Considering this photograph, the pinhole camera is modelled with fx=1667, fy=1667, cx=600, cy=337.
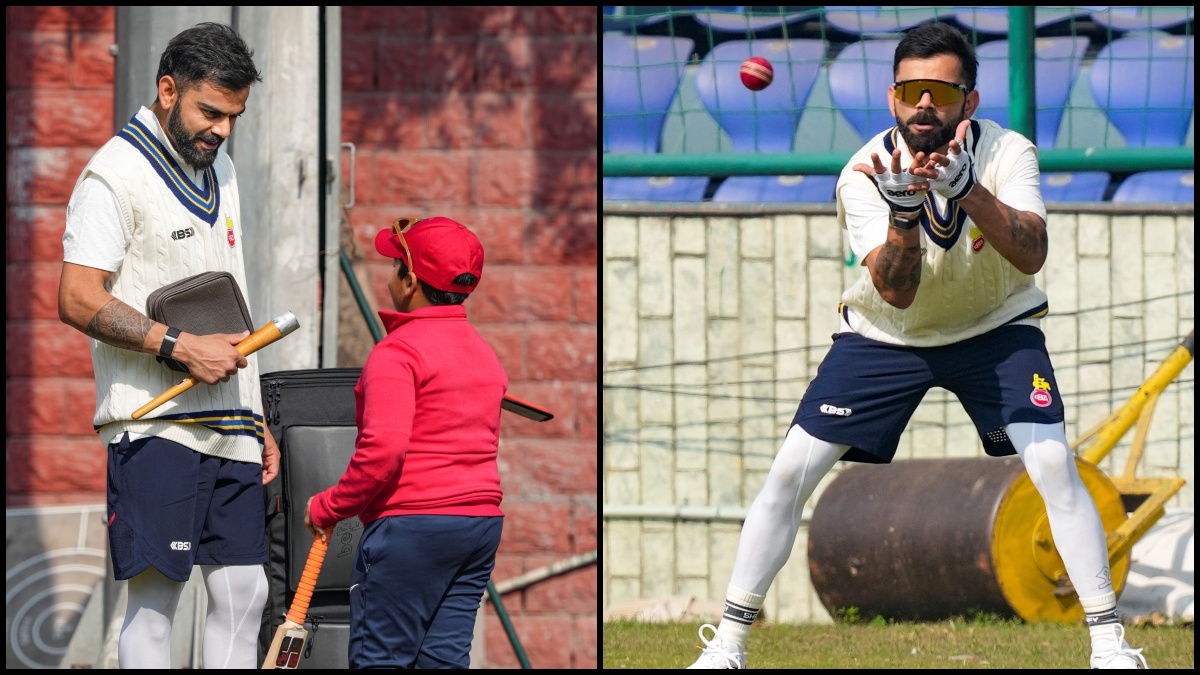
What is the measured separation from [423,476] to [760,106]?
4556 mm

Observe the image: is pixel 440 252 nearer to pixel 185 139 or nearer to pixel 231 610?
pixel 185 139

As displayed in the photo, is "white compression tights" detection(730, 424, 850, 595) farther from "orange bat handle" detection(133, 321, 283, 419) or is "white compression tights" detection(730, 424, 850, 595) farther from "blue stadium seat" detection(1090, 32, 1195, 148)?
"blue stadium seat" detection(1090, 32, 1195, 148)

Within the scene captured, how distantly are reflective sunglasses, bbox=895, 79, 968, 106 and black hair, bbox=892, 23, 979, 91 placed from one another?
6 centimetres

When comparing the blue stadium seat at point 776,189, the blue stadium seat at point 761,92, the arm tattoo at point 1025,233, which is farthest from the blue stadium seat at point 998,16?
the arm tattoo at point 1025,233

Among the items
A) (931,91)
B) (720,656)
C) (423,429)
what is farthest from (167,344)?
(931,91)

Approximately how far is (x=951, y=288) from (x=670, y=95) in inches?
148

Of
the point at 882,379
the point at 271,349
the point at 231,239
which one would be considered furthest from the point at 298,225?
the point at 882,379

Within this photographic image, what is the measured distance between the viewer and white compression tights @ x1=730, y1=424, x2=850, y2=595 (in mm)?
4801

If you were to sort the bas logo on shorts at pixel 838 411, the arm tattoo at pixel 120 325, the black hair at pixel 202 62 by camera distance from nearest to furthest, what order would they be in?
1. the arm tattoo at pixel 120 325
2. the black hair at pixel 202 62
3. the bas logo on shorts at pixel 838 411

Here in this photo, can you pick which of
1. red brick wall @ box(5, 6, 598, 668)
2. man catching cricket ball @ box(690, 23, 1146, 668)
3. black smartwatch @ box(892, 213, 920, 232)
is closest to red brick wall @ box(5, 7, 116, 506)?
red brick wall @ box(5, 6, 598, 668)

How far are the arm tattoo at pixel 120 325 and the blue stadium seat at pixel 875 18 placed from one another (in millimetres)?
4954

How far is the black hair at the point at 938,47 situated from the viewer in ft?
15.1

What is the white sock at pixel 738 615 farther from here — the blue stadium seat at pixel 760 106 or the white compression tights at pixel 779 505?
the blue stadium seat at pixel 760 106

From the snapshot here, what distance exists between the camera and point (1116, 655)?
Result: 14.6 ft
